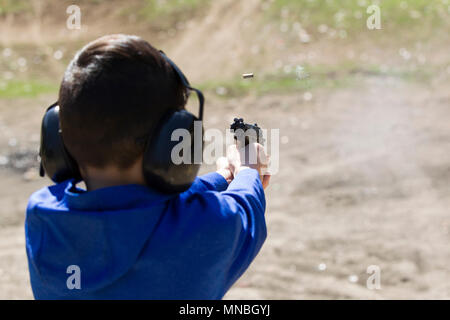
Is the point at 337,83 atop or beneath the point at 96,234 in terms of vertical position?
atop

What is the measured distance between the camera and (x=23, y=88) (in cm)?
866

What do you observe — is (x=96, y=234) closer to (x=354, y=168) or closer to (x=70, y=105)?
(x=70, y=105)

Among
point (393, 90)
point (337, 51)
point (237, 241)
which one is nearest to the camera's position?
point (237, 241)

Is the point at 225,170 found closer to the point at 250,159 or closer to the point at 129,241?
the point at 250,159

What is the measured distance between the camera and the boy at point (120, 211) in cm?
126

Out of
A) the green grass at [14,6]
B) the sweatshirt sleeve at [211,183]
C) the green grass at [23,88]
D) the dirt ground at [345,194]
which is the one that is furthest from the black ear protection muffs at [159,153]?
the green grass at [14,6]

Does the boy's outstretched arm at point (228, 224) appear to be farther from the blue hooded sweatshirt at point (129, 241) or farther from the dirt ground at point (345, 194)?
the dirt ground at point (345, 194)

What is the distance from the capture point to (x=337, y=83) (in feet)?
25.6

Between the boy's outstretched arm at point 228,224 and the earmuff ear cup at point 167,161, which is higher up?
the earmuff ear cup at point 167,161

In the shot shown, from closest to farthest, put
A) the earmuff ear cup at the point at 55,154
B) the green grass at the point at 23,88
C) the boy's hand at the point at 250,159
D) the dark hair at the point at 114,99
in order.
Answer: the dark hair at the point at 114,99 < the earmuff ear cup at the point at 55,154 < the boy's hand at the point at 250,159 < the green grass at the point at 23,88

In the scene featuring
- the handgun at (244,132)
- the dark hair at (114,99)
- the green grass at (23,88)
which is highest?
the green grass at (23,88)

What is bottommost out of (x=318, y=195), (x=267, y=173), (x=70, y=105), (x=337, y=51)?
(x=318, y=195)

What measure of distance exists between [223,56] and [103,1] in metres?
4.17

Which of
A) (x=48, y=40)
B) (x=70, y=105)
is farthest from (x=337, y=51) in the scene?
(x=70, y=105)
